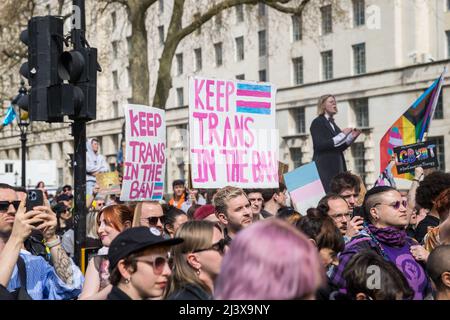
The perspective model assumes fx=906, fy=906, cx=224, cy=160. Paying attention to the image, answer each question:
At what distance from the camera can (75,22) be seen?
8969mm

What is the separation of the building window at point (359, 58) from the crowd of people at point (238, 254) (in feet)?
117

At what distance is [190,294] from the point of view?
436cm

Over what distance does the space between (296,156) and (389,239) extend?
4288cm

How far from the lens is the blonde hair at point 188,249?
4.51m

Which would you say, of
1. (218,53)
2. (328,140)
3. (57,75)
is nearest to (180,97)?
(218,53)

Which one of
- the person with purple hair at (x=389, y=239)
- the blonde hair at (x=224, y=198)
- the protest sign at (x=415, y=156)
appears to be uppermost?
the protest sign at (x=415, y=156)

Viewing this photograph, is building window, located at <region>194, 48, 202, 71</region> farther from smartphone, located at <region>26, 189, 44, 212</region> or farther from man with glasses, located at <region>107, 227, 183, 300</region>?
man with glasses, located at <region>107, 227, 183, 300</region>

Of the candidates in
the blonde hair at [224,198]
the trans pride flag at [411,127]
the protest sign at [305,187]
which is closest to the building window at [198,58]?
the trans pride flag at [411,127]

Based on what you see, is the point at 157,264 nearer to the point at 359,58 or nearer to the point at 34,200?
the point at 34,200

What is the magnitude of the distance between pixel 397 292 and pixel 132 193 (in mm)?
5247

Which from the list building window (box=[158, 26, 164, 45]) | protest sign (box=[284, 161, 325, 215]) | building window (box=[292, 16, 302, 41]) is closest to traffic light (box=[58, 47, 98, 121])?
protest sign (box=[284, 161, 325, 215])

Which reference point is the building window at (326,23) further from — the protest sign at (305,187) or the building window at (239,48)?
the protest sign at (305,187)
